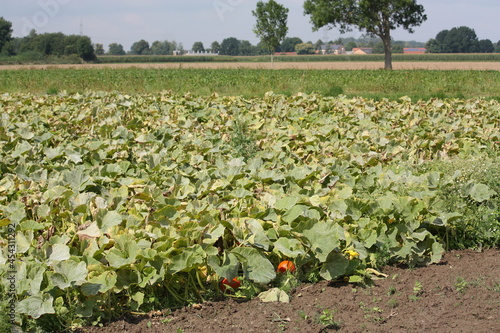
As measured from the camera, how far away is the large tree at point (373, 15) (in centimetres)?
3953

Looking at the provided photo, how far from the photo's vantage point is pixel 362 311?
3.28 meters

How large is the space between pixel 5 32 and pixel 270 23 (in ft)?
93.0

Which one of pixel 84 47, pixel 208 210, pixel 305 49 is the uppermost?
pixel 305 49

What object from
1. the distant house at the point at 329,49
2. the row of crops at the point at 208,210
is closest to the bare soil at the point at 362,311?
the row of crops at the point at 208,210

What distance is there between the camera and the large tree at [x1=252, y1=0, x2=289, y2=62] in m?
52.0

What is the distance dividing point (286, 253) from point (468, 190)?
6.90ft

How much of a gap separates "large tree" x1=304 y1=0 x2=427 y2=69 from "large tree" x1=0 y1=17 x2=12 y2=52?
32.9 metres

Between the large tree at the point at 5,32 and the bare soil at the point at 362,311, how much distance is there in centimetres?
5775

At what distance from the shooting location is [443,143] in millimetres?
6949

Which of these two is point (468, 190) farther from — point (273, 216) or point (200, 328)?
point (200, 328)

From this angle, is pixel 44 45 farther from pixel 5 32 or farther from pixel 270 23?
pixel 270 23

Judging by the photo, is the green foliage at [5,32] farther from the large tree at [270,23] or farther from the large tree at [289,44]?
the large tree at [289,44]

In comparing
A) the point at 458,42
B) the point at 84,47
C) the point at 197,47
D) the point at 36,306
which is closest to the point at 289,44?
the point at 197,47

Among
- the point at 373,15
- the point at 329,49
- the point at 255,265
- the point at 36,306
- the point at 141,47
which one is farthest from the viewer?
the point at 141,47
